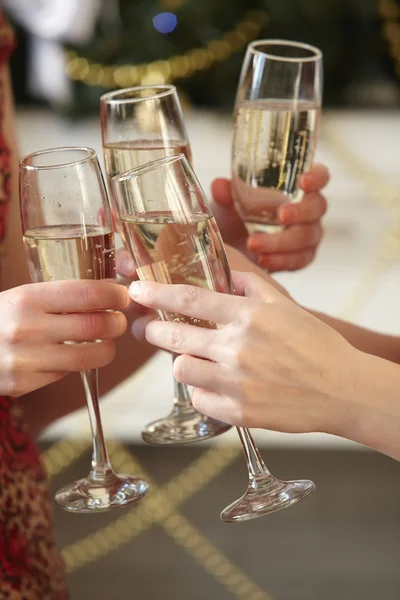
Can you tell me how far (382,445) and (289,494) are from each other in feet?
0.38

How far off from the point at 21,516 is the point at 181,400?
0.26 meters

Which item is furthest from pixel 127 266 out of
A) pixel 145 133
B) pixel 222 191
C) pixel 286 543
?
pixel 286 543

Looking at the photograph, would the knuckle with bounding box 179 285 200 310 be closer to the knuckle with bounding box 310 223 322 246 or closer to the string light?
the knuckle with bounding box 310 223 322 246

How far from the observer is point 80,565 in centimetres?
273

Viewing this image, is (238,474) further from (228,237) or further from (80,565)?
(228,237)

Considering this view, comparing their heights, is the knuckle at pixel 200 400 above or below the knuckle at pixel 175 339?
below

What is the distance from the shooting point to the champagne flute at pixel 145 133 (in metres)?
1.06

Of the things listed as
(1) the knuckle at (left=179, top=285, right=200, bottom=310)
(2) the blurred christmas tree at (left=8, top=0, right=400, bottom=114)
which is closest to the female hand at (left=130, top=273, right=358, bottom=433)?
(1) the knuckle at (left=179, top=285, right=200, bottom=310)

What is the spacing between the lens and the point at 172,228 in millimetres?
837

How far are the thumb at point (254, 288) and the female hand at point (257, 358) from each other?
10mm

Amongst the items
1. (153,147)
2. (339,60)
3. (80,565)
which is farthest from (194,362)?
(339,60)

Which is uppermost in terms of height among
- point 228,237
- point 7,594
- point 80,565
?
point 228,237

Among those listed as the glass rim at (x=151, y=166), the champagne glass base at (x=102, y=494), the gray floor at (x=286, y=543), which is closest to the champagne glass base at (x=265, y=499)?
the champagne glass base at (x=102, y=494)

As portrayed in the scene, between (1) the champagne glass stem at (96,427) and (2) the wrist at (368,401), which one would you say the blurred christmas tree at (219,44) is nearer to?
(1) the champagne glass stem at (96,427)
